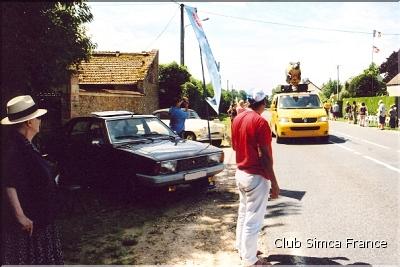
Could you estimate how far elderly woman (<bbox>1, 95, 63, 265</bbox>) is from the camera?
119 inches

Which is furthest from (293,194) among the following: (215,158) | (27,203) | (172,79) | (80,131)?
(172,79)

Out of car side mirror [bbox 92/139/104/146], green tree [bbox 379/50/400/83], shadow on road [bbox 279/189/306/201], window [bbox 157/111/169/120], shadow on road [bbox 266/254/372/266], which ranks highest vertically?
green tree [bbox 379/50/400/83]

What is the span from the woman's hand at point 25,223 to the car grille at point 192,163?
3.71m

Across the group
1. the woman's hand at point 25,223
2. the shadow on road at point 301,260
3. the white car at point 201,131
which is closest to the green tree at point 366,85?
the white car at point 201,131

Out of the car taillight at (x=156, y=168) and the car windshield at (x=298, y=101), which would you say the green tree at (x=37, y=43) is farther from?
the car windshield at (x=298, y=101)

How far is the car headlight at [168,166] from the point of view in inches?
252

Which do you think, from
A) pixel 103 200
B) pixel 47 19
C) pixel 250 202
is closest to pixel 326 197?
pixel 250 202

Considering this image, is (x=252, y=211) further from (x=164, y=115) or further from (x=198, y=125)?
(x=164, y=115)

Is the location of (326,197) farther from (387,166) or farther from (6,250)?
(6,250)

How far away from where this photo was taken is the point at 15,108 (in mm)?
3311

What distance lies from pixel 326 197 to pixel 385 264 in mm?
2859

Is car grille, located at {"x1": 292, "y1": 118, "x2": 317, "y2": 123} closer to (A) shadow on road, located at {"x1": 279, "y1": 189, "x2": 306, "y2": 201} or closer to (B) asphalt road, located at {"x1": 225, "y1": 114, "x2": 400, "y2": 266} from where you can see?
(B) asphalt road, located at {"x1": 225, "y1": 114, "x2": 400, "y2": 266}

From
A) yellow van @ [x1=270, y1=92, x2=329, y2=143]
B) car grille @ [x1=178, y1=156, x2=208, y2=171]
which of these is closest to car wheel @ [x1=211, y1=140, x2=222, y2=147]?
yellow van @ [x1=270, y1=92, x2=329, y2=143]

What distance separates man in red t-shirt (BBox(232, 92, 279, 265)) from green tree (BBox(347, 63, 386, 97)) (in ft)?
201
